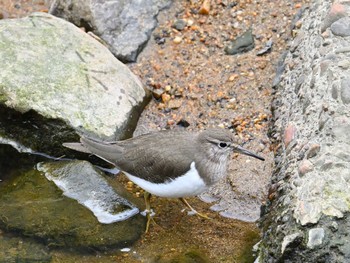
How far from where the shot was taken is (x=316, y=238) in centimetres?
591

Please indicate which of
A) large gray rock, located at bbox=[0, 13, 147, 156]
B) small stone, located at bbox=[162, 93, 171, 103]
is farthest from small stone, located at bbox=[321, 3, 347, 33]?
large gray rock, located at bbox=[0, 13, 147, 156]

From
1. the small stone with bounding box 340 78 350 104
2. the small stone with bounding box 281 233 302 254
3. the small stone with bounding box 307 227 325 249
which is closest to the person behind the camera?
the small stone with bounding box 307 227 325 249

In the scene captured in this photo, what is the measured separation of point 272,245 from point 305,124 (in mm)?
1258

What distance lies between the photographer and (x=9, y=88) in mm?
7781

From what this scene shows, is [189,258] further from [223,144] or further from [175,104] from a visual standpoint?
[175,104]

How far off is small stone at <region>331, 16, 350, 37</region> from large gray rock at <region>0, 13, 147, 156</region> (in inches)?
87.9

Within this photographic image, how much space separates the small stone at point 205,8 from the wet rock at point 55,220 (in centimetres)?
264

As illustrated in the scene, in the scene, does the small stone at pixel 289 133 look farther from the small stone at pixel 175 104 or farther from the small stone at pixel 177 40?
the small stone at pixel 177 40

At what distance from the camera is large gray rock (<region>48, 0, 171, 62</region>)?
8.97 meters

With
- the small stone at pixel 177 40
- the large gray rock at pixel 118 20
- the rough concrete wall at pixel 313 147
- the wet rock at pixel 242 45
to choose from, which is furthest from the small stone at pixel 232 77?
the large gray rock at pixel 118 20

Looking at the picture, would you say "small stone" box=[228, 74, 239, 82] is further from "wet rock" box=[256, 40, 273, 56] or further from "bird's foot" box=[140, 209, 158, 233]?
"bird's foot" box=[140, 209, 158, 233]

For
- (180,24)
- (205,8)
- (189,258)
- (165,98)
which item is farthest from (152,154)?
(205,8)

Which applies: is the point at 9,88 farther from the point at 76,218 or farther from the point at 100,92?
the point at 76,218

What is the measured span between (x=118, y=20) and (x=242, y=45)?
5.08 ft
